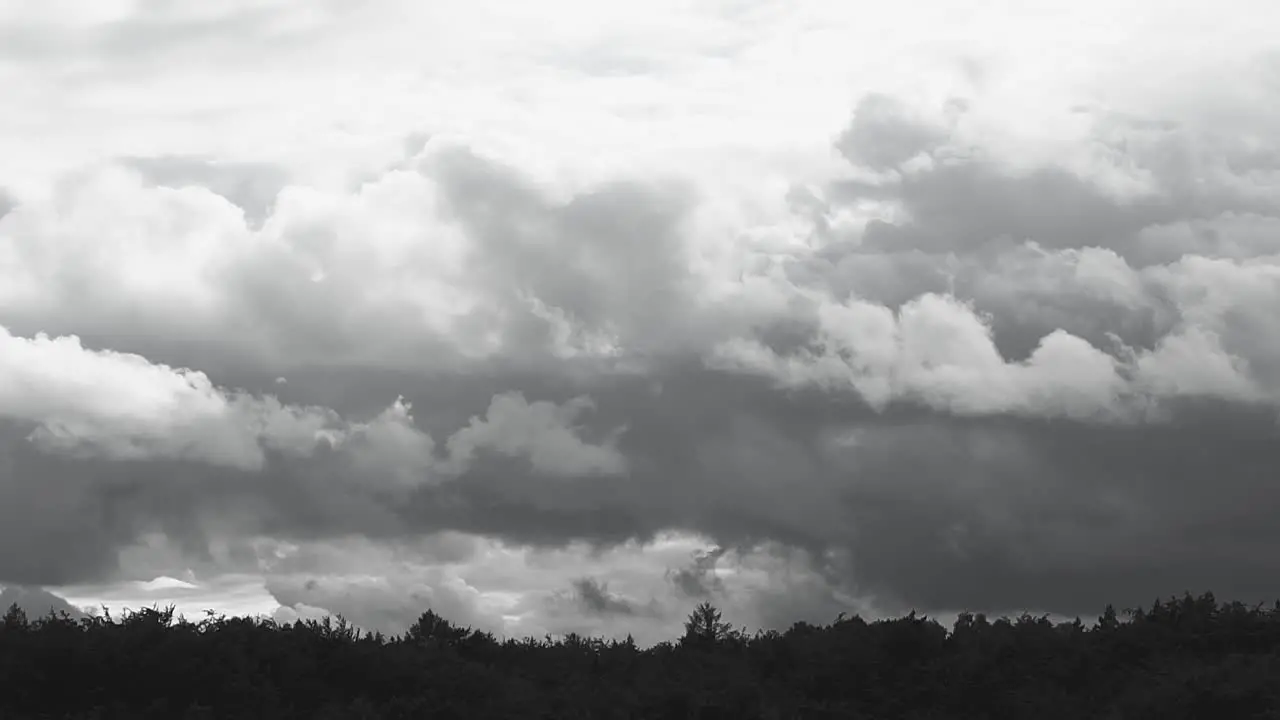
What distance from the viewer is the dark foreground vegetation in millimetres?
25000

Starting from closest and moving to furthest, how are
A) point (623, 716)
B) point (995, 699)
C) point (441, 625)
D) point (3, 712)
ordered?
point (3, 712) < point (623, 716) < point (995, 699) < point (441, 625)

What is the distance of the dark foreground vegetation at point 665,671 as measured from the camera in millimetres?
25000

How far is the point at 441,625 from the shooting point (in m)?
33.9

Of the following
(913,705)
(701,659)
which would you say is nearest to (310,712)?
(701,659)

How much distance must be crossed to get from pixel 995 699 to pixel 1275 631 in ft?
25.9

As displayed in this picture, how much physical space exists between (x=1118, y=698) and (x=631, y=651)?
481 inches

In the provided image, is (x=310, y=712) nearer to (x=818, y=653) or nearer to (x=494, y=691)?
(x=494, y=691)

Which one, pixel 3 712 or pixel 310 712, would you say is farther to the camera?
pixel 310 712

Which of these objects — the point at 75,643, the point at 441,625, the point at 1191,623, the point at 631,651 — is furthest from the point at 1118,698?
the point at 75,643

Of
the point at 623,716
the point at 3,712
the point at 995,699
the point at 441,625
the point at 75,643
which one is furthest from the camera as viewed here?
the point at 441,625

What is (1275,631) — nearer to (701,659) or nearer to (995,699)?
(995,699)

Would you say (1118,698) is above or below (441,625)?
below

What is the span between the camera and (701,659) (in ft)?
108

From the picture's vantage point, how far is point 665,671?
30.8m
